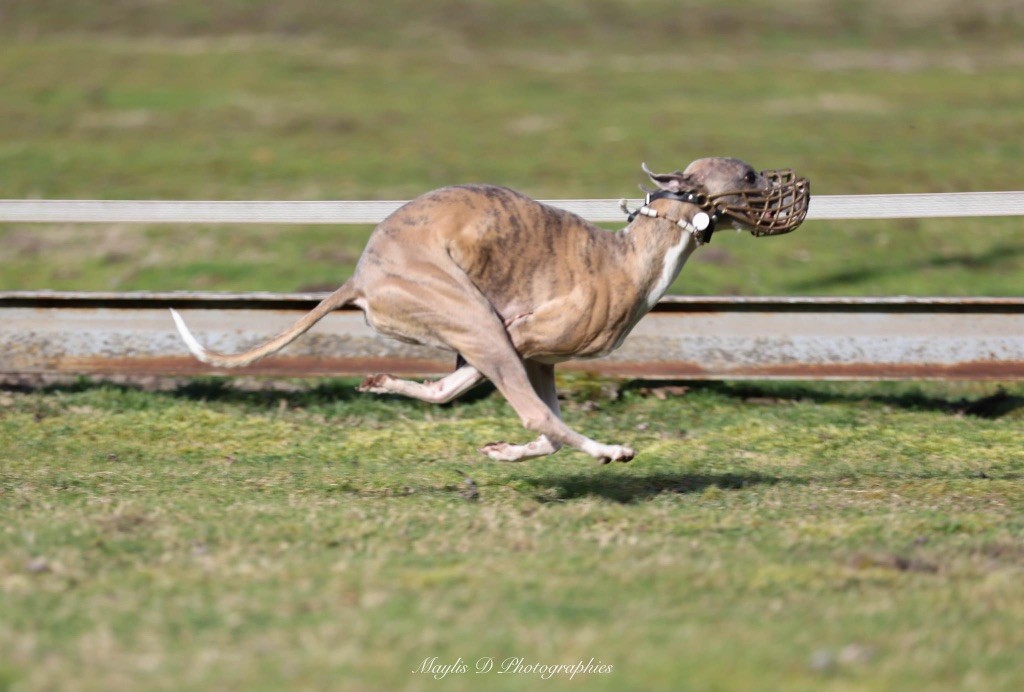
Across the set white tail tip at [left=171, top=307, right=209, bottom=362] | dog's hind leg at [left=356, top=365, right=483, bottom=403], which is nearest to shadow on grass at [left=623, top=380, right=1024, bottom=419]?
dog's hind leg at [left=356, top=365, right=483, bottom=403]

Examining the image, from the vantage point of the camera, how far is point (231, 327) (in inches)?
302

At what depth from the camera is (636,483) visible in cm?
591

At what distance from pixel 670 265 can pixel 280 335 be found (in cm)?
156

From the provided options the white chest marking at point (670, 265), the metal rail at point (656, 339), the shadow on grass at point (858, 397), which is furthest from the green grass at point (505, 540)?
the white chest marking at point (670, 265)

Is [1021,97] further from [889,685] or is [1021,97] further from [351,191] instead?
[889,685]

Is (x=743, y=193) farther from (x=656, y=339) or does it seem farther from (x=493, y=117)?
(x=493, y=117)

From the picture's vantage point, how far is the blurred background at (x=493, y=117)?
34.0 feet

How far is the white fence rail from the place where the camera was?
7.40 meters

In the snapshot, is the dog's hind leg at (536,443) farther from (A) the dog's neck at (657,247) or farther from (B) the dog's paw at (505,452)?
(A) the dog's neck at (657,247)

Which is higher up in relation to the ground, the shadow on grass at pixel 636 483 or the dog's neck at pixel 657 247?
the dog's neck at pixel 657 247

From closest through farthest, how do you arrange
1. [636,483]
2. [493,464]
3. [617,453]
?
[617,453] < [636,483] < [493,464]

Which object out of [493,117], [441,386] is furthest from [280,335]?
[493,117]

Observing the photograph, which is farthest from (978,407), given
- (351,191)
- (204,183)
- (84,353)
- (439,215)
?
(204,183)

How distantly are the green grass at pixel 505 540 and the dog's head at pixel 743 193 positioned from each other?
1147mm
